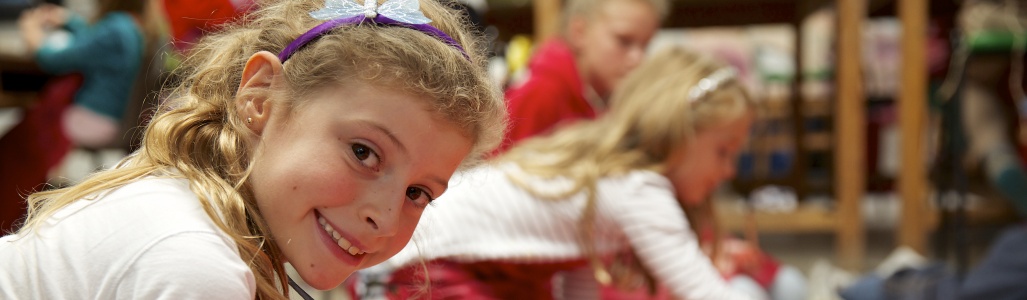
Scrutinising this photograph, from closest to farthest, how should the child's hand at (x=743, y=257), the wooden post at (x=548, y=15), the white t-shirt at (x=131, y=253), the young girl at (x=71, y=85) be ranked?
the white t-shirt at (x=131, y=253) → the child's hand at (x=743, y=257) → the young girl at (x=71, y=85) → the wooden post at (x=548, y=15)

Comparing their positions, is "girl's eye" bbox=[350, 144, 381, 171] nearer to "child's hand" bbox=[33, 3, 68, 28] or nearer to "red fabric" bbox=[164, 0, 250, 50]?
"red fabric" bbox=[164, 0, 250, 50]

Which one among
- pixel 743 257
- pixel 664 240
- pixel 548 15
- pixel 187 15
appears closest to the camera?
pixel 664 240

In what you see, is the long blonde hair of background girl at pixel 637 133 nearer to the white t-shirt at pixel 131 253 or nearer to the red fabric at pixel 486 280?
the red fabric at pixel 486 280

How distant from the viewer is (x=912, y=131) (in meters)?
2.62

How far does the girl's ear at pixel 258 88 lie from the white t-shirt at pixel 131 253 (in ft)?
0.24

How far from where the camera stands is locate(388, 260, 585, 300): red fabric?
136 cm

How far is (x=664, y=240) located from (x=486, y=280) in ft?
0.86

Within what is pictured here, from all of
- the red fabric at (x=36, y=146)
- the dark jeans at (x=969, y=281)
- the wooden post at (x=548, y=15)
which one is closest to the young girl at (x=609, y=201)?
the dark jeans at (x=969, y=281)

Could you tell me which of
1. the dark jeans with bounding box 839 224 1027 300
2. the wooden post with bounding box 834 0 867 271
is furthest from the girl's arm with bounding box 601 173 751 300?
the wooden post with bounding box 834 0 867 271

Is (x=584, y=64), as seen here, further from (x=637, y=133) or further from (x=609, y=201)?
(x=609, y=201)

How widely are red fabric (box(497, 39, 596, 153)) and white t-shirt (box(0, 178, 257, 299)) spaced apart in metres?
1.35

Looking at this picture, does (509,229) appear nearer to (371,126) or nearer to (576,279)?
(576,279)

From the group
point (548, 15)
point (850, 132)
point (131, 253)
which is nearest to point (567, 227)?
point (131, 253)

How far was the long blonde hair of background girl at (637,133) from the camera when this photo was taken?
1465 mm
